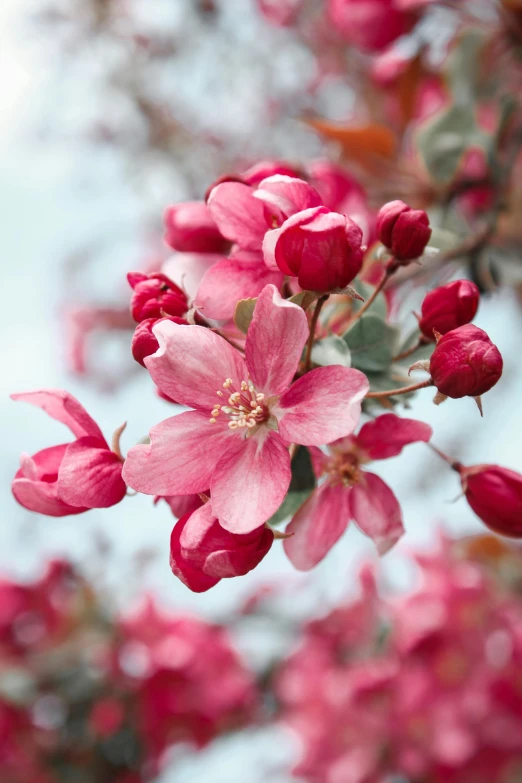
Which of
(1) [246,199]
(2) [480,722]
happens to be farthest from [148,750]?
(1) [246,199]

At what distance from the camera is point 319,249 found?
61 centimetres

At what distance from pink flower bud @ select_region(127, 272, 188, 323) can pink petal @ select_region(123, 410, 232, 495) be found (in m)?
0.10

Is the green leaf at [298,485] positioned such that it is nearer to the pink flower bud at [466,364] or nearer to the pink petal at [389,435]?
the pink petal at [389,435]

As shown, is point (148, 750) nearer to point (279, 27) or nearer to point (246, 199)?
point (246, 199)

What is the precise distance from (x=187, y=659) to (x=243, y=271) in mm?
1652

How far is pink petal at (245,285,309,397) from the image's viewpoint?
603 millimetres

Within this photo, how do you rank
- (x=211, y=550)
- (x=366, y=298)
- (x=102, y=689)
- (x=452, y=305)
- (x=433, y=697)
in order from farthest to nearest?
1. (x=102, y=689)
2. (x=433, y=697)
3. (x=366, y=298)
4. (x=452, y=305)
5. (x=211, y=550)

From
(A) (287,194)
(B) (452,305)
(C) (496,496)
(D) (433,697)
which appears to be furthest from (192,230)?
(D) (433,697)

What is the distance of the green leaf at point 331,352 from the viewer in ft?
2.19

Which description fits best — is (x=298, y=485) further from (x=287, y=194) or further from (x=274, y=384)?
(x=287, y=194)

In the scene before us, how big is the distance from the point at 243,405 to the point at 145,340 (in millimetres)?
113

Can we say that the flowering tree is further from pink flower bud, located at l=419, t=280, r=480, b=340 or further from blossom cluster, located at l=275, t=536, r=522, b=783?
blossom cluster, located at l=275, t=536, r=522, b=783

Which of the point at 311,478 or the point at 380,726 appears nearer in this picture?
the point at 311,478

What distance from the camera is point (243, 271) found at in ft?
2.40
